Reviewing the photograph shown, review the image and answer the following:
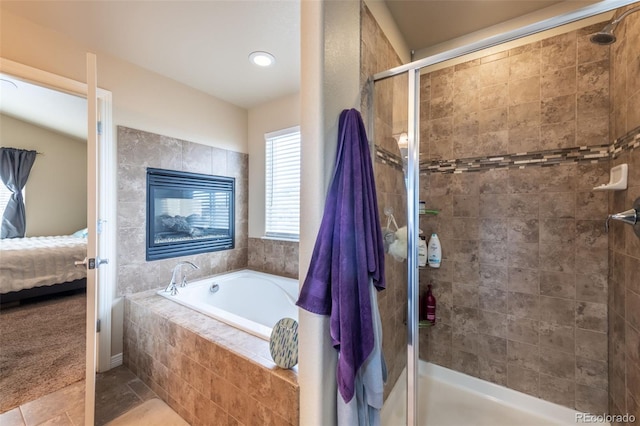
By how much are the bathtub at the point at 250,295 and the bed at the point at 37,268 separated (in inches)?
89.0

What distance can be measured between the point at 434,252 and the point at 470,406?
3.47 ft

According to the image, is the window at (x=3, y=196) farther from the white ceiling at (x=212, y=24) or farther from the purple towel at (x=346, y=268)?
the purple towel at (x=346, y=268)

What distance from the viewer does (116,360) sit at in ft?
6.77

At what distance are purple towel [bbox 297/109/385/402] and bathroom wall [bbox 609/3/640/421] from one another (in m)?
1.34

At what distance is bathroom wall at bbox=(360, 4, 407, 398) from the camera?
1374mm

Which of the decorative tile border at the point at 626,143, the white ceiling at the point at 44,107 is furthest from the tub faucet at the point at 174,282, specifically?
the decorative tile border at the point at 626,143

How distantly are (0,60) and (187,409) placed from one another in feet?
7.96

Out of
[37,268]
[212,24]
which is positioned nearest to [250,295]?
[212,24]

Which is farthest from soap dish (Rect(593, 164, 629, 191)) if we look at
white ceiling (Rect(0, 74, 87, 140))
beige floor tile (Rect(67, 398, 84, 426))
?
white ceiling (Rect(0, 74, 87, 140))

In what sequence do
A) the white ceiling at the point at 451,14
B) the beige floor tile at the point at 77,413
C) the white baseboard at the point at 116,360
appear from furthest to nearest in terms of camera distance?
the white baseboard at the point at 116,360
the white ceiling at the point at 451,14
the beige floor tile at the point at 77,413

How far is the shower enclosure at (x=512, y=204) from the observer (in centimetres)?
139

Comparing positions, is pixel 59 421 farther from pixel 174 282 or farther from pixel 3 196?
pixel 3 196

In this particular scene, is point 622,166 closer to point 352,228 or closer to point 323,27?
point 352,228

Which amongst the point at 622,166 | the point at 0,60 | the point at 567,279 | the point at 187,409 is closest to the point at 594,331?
the point at 567,279
